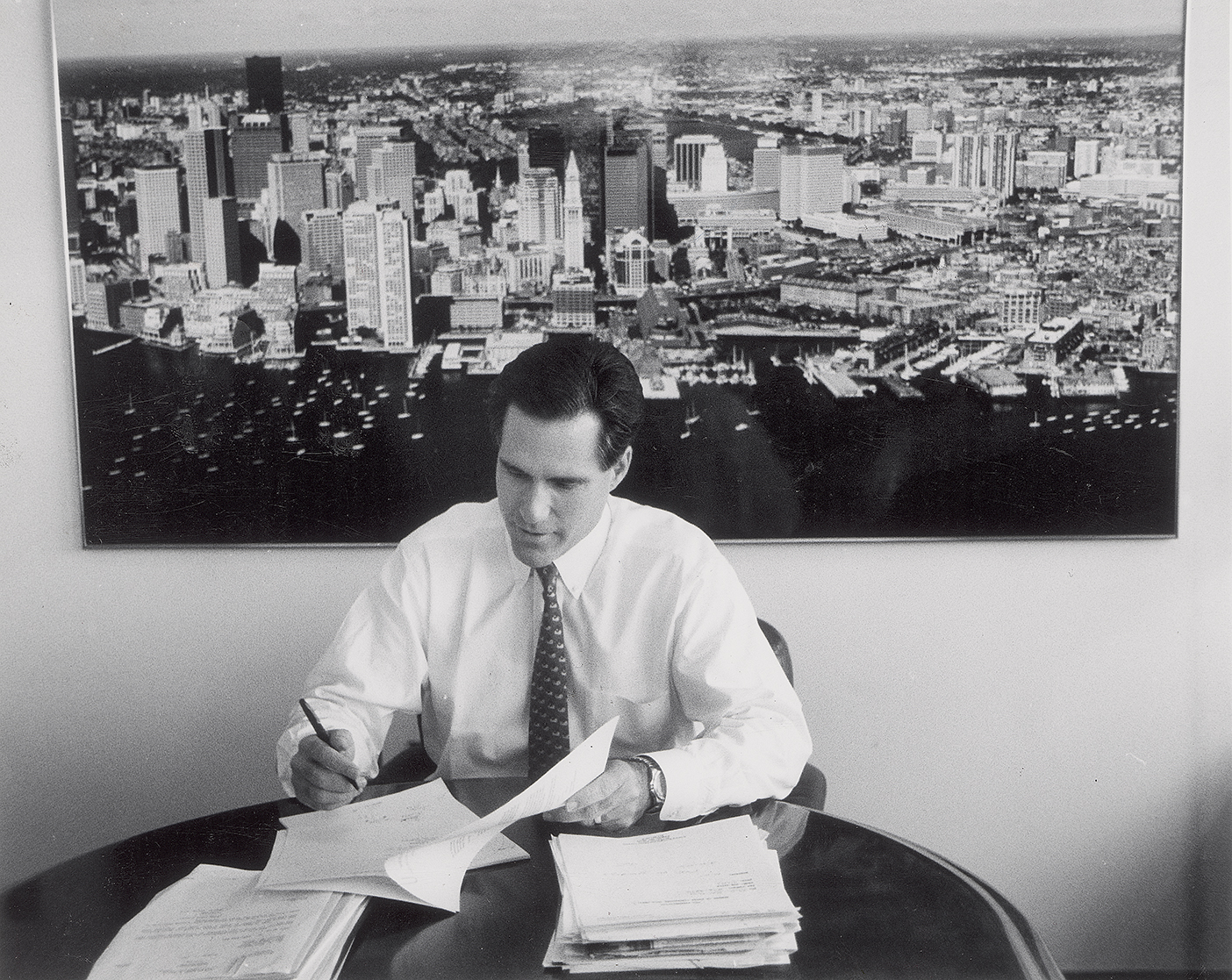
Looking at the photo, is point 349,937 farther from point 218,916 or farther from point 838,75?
point 838,75

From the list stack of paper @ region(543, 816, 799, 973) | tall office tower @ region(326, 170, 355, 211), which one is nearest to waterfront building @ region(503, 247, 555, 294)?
tall office tower @ region(326, 170, 355, 211)

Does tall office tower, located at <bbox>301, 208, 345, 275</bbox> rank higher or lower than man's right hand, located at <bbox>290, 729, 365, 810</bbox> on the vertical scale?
higher

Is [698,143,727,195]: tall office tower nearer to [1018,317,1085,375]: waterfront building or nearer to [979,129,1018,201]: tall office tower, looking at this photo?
[979,129,1018,201]: tall office tower

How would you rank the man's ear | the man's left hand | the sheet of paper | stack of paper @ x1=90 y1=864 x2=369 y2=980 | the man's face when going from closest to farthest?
stack of paper @ x1=90 y1=864 x2=369 y2=980
the sheet of paper
the man's left hand
the man's face
the man's ear

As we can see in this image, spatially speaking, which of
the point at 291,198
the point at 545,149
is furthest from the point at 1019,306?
the point at 291,198

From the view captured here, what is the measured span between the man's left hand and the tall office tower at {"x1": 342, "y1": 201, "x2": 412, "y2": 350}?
121 centimetres

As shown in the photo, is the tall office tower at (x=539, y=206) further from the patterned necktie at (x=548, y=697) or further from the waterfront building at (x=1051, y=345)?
the waterfront building at (x=1051, y=345)

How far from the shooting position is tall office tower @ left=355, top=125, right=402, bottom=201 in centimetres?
234

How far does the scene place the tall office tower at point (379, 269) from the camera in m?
2.36

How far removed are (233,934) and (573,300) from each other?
58.8 inches

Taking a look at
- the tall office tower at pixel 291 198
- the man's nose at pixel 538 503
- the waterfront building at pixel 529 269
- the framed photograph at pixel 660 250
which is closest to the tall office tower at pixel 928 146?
the framed photograph at pixel 660 250

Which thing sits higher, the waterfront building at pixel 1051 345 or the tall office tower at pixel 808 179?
the tall office tower at pixel 808 179

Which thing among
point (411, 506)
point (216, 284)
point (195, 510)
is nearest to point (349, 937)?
point (411, 506)

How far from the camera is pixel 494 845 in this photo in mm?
1437
